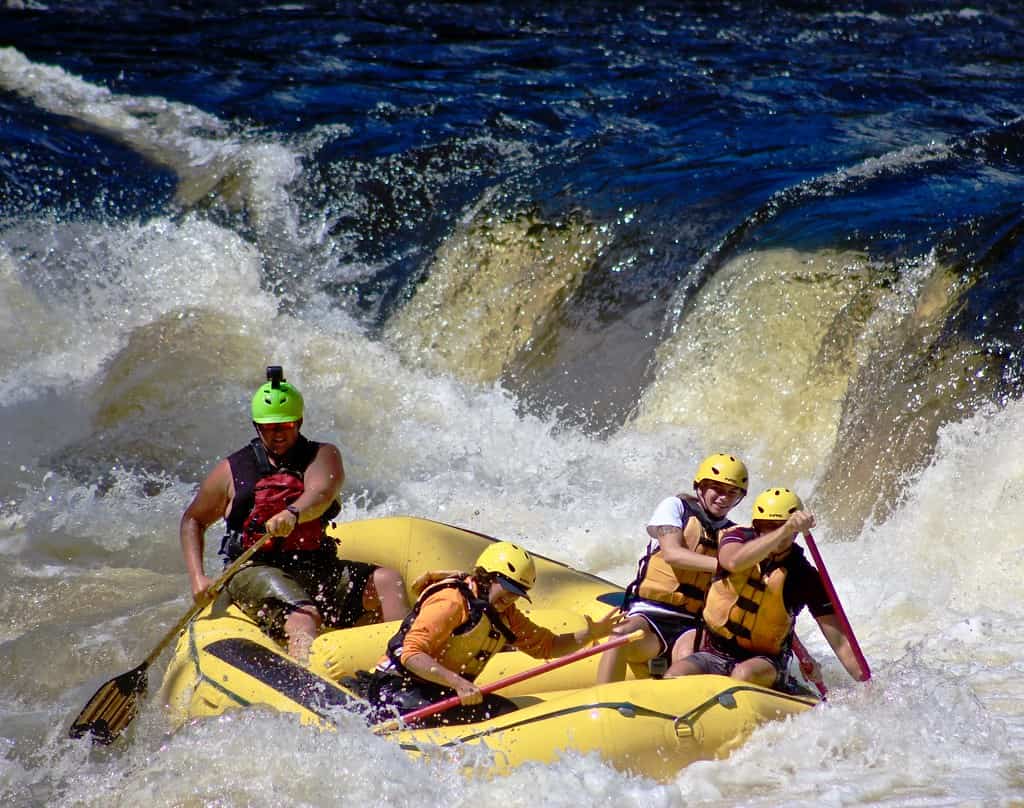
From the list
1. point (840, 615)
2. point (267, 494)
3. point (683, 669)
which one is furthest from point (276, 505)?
point (840, 615)

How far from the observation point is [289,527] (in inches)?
206

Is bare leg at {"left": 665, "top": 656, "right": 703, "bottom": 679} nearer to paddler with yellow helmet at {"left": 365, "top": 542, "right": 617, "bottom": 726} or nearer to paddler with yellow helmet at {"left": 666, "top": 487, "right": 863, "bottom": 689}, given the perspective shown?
paddler with yellow helmet at {"left": 666, "top": 487, "right": 863, "bottom": 689}

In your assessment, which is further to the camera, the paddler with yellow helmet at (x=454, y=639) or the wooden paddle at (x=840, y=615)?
the wooden paddle at (x=840, y=615)

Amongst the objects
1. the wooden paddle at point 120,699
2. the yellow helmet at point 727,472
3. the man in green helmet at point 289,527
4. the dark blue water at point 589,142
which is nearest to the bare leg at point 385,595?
the man in green helmet at point 289,527

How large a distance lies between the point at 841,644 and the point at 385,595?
1.89 m

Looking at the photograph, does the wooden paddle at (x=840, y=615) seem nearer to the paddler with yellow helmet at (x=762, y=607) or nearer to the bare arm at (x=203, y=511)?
the paddler with yellow helmet at (x=762, y=607)

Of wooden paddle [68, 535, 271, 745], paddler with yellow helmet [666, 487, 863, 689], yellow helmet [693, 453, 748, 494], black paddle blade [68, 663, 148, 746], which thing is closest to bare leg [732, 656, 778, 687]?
paddler with yellow helmet [666, 487, 863, 689]

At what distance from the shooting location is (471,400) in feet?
30.3

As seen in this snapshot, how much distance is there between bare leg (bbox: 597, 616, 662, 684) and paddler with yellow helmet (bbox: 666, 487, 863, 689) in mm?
170

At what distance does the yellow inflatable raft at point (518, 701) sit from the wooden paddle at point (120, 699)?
11 centimetres

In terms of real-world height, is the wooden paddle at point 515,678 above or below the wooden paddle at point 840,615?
below

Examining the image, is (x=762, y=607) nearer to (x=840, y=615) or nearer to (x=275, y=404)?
(x=840, y=615)

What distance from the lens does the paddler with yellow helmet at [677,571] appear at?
5.22 metres

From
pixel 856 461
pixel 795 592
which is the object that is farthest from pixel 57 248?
pixel 795 592
